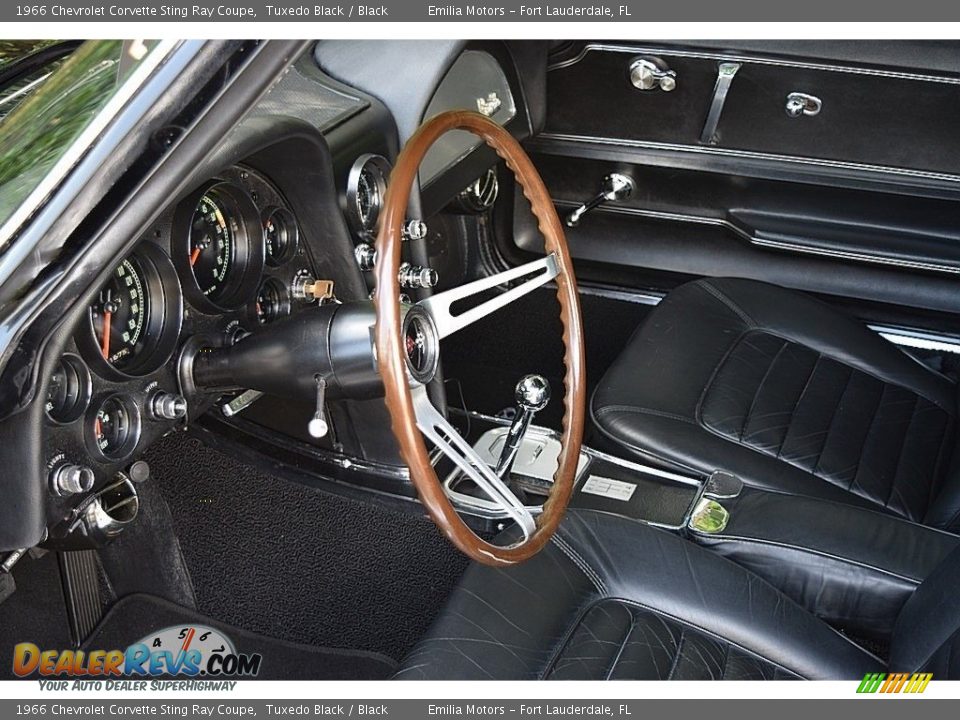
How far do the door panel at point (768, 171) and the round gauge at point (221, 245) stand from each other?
82 centimetres

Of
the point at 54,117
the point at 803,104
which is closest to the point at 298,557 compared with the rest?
the point at 54,117

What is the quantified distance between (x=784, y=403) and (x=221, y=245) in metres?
0.92

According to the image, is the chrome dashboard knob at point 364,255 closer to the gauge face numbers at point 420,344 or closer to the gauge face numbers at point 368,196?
the gauge face numbers at point 368,196

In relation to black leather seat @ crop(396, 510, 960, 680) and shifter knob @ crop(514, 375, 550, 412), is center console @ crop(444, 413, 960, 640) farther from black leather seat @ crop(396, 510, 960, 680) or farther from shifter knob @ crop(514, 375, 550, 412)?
shifter knob @ crop(514, 375, 550, 412)

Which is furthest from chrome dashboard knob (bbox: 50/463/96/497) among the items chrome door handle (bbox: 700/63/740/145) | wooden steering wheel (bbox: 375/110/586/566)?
chrome door handle (bbox: 700/63/740/145)

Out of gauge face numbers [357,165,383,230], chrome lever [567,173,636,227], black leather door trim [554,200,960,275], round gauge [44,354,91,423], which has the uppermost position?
gauge face numbers [357,165,383,230]

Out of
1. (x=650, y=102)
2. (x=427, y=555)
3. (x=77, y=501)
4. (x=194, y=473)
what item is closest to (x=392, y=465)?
(x=427, y=555)

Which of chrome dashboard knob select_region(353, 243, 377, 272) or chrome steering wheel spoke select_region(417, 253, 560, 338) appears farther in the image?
→ chrome dashboard knob select_region(353, 243, 377, 272)

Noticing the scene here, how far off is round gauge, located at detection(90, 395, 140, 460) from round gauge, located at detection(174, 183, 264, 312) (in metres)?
0.17

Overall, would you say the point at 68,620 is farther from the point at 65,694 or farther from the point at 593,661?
the point at 593,661

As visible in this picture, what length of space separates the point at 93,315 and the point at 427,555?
0.75m

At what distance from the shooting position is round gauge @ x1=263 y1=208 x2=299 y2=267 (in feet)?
5.09

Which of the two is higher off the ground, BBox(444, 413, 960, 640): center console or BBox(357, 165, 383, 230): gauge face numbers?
BBox(357, 165, 383, 230): gauge face numbers

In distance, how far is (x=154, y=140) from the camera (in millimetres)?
961
